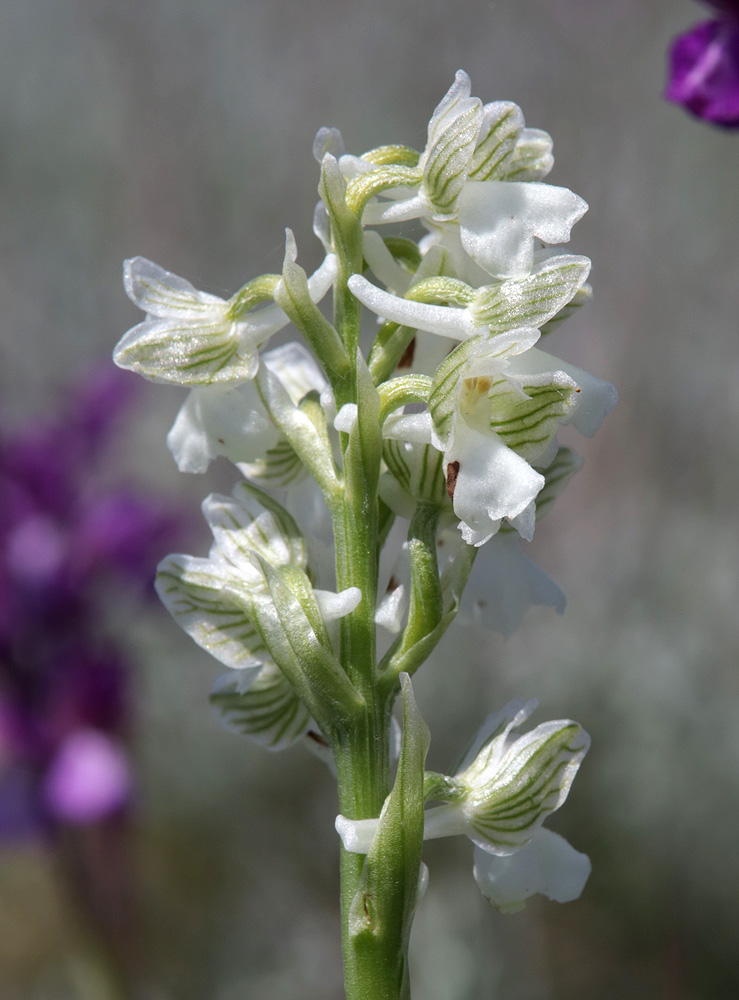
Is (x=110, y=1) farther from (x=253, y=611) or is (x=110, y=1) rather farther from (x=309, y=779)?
Answer: (x=253, y=611)

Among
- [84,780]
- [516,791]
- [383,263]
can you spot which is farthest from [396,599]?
[84,780]

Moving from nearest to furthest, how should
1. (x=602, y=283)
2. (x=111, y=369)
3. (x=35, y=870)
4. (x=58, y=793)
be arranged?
(x=58, y=793) < (x=111, y=369) < (x=35, y=870) < (x=602, y=283)

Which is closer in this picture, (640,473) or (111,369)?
(111,369)

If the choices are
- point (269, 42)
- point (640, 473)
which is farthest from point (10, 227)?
point (640, 473)

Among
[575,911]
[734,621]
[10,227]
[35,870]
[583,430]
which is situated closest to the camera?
[583,430]

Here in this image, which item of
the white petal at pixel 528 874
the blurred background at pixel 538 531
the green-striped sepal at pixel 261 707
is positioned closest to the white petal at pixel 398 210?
the green-striped sepal at pixel 261 707

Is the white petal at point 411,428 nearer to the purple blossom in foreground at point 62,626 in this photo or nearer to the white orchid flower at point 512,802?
the white orchid flower at point 512,802

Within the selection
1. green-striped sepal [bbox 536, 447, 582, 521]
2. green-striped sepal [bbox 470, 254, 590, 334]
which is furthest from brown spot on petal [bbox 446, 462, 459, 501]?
green-striped sepal [bbox 536, 447, 582, 521]
